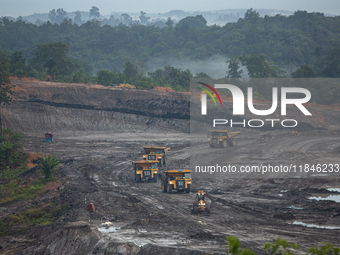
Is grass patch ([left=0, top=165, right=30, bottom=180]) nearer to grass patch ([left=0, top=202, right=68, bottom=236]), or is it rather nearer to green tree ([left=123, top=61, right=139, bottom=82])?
grass patch ([left=0, top=202, right=68, bottom=236])

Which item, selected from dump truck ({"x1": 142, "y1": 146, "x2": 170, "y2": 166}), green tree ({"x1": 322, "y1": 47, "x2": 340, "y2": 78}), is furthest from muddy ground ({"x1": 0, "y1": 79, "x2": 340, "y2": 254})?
green tree ({"x1": 322, "y1": 47, "x2": 340, "y2": 78})

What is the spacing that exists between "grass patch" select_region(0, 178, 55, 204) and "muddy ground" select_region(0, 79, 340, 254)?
1.13m

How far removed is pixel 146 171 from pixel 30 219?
977 cm

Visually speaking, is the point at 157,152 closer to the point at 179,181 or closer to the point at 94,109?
the point at 179,181

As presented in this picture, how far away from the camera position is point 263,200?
22328 millimetres

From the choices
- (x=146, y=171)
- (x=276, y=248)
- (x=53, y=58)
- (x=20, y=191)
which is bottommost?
(x=20, y=191)

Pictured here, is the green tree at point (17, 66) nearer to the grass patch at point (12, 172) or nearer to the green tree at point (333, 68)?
the grass patch at point (12, 172)

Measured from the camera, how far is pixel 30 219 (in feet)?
63.0

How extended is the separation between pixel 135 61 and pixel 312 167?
288 feet

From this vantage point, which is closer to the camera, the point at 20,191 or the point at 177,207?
the point at 177,207

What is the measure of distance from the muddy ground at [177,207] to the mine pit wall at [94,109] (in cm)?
985

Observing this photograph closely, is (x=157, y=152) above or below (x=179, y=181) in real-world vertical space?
above

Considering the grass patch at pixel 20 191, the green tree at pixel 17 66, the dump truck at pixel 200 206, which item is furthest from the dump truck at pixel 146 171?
the green tree at pixel 17 66

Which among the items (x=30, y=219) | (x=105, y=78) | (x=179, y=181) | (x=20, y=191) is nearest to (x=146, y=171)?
(x=179, y=181)
